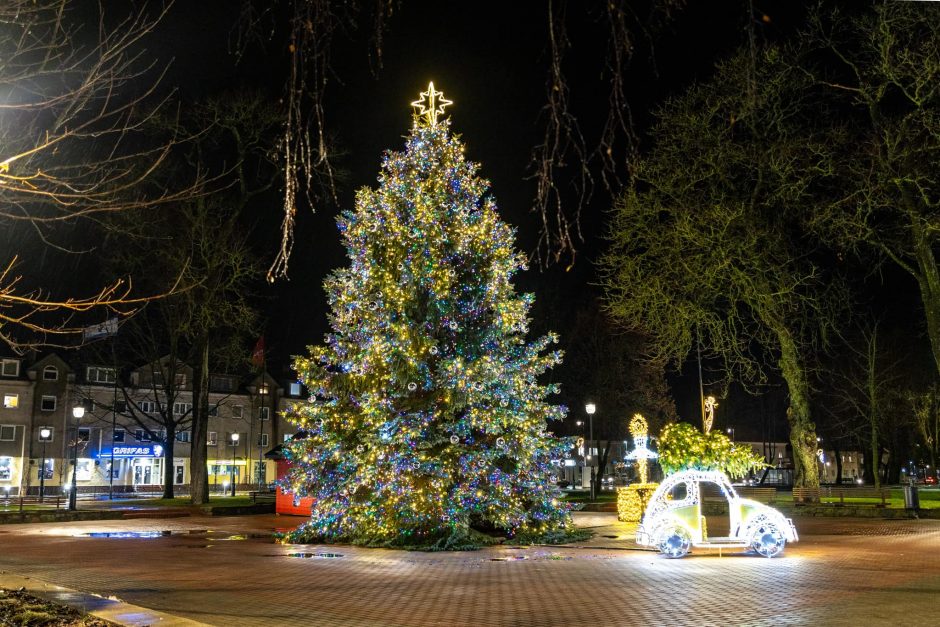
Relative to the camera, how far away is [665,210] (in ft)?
88.1

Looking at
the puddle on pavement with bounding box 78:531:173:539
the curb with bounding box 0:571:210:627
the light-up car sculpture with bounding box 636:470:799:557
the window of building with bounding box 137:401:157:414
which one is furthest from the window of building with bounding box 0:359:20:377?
the light-up car sculpture with bounding box 636:470:799:557

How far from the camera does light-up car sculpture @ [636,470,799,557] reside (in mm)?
14758

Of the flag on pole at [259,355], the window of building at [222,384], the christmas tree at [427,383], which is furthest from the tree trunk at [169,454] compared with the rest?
the window of building at [222,384]

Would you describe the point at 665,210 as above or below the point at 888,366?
above

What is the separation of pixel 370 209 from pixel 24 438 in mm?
48439

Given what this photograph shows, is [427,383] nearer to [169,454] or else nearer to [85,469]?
[169,454]

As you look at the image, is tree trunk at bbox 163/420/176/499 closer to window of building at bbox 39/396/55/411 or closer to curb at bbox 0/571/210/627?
window of building at bbox 39/396/55/411

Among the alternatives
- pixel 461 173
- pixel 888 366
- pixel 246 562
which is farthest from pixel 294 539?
pixel 888 366

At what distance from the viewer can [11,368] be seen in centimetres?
5684

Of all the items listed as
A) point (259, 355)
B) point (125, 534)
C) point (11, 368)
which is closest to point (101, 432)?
point (11, 368)

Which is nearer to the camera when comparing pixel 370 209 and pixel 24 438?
pixel 370 209

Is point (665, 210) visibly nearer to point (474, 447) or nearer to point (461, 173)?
point (461, 173)

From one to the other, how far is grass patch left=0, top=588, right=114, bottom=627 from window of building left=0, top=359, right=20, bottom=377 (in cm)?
5432

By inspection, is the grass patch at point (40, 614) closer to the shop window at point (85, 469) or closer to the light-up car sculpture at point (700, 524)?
the light-up car sculpture at point (700, 524)
